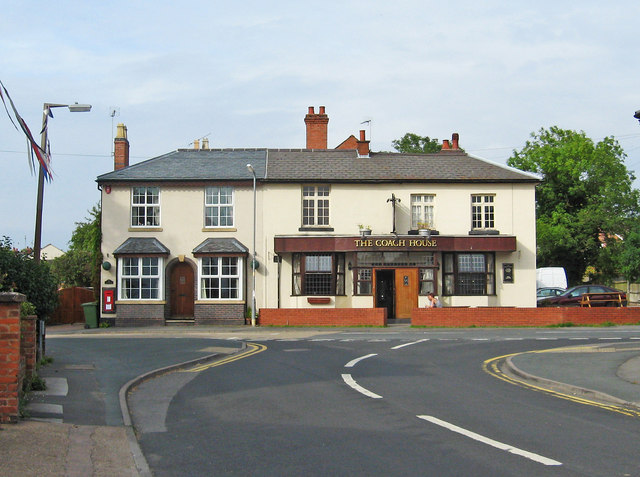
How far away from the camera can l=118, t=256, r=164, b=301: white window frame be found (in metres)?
34.4

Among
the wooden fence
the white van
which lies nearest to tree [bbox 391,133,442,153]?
the white van

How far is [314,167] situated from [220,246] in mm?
6164

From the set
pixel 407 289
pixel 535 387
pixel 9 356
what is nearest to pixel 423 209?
pixel 407 289

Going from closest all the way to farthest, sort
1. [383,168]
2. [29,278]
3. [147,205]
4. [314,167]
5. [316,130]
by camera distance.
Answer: [29,278], [147,205], [314,167], [383,168], [316,130]

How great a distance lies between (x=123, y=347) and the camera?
21.6 metres

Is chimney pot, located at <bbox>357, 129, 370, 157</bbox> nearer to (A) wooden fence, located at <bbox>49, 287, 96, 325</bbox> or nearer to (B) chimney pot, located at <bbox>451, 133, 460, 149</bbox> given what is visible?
(B) chimney pot, located at <bbox>451, 133, 460, 149</bbox>

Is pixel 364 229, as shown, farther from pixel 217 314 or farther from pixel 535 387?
pixel 535 387

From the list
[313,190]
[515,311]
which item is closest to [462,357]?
[515,311]

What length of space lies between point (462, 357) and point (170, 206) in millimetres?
20213

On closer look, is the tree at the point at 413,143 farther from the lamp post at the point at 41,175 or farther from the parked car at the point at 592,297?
the lamp post at the point at 41,175

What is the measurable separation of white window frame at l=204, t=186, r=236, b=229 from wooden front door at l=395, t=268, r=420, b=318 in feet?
27.3

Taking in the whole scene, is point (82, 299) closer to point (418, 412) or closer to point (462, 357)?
point (462, 357)

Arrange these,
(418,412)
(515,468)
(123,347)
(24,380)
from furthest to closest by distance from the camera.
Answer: (123,347) < (24,380) < (418,412) < (515,468)

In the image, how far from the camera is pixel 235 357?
747 inches
